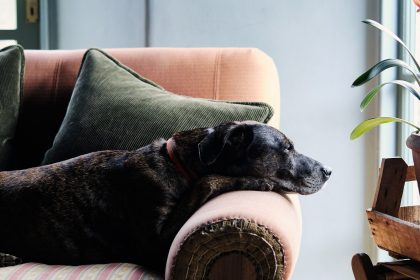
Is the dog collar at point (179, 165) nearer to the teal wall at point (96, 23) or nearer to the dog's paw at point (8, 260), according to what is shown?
the dog's paw at point (8, 260)

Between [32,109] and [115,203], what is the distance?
0.74 meters

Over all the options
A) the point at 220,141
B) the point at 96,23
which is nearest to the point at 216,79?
the point at 220,141

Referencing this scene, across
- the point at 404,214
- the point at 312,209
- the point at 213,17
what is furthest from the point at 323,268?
the point at 213,17

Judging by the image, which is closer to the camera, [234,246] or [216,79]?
[234,246]

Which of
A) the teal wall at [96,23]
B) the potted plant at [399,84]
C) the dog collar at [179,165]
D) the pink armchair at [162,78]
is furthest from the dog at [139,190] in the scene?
the teal wall at [96,23]

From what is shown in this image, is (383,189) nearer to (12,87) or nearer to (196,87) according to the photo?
(196,87)

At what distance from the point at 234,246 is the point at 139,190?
394 millimetres

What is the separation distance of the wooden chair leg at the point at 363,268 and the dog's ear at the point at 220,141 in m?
0.39

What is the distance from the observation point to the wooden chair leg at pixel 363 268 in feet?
5.16

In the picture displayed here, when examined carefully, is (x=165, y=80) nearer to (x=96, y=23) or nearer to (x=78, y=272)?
(x=78, y=272)

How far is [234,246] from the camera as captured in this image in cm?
124

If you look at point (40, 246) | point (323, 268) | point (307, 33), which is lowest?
point (323, 268)

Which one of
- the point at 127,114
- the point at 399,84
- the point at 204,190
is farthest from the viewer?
the point at 127,114

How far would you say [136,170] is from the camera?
1592mm
